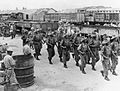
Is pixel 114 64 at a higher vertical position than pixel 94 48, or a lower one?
lower

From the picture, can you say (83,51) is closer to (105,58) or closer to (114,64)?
(105,58)

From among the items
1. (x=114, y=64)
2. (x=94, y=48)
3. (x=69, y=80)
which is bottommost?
(x=69, y=80)

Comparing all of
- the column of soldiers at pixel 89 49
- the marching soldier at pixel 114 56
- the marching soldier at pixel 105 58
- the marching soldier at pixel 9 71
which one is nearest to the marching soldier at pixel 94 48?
the column of soldiers at pixel 89 49

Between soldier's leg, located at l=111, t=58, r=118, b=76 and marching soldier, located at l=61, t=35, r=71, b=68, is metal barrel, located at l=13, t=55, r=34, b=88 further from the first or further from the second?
soldier's leg, located at l=111, t=58, r=118, b=76

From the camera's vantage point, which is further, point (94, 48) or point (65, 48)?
point (65, 48)

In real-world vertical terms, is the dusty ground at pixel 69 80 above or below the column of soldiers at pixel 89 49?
below

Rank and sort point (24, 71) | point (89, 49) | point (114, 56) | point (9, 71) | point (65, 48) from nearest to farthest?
point (9, 71) < point (24, 71) < point (114, 56) < point (89, 49) < point (65, 48)

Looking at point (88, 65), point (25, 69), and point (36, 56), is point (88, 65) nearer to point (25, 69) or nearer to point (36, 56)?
point (36, 56)

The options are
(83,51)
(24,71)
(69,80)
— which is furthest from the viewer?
(83,51)

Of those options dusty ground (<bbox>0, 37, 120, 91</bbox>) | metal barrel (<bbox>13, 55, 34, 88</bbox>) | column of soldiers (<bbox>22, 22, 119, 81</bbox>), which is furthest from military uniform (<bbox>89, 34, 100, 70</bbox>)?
metal barrel (<bbox>13, 55, 34, 88</bbox>)

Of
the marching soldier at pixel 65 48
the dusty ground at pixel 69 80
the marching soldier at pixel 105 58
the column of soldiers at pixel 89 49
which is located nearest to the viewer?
the dusty ground at pixel 69 80

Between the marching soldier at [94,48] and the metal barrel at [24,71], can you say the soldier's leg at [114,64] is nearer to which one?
the marching soldier at [94,48]

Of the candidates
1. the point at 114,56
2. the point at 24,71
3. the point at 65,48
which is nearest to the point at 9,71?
the point at 24,71

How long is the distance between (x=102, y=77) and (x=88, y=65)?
2120 mm
